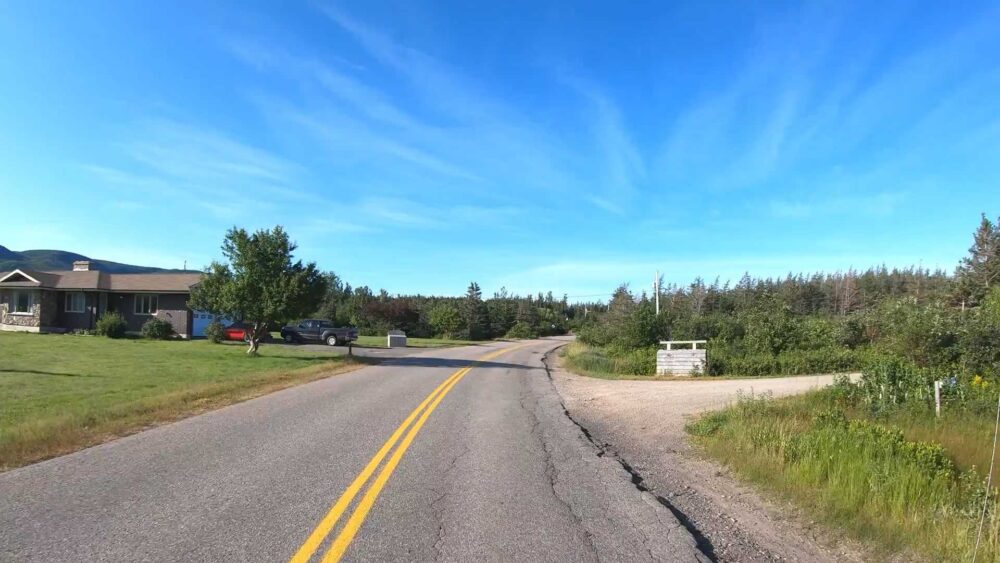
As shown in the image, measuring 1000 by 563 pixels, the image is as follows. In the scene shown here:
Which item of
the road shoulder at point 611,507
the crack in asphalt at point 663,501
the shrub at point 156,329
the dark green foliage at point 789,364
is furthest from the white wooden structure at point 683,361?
the shrub at point 156,329

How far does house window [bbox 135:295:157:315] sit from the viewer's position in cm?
3972

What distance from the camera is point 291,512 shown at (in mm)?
5516

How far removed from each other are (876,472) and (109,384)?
53.8 feet

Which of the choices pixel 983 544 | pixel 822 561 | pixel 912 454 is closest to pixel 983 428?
pixel 912 454

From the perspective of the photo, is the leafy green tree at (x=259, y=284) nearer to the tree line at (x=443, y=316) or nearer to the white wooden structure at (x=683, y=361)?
the white wooden structure at (x=683, y=361)

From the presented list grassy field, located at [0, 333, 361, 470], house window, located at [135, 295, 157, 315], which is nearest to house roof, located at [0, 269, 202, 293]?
house window, located at [135, 295, 157, 315]

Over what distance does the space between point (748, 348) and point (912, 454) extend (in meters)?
21.8

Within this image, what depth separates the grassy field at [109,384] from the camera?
29.2 ft

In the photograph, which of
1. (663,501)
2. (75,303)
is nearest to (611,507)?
(663,501)

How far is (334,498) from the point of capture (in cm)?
598

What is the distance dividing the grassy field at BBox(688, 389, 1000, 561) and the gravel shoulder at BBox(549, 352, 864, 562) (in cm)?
30

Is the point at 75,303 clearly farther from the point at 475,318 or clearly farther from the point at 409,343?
the point at 475,318

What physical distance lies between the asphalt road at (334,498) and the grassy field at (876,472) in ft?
5.73

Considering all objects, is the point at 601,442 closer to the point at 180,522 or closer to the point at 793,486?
the point at 793,486
